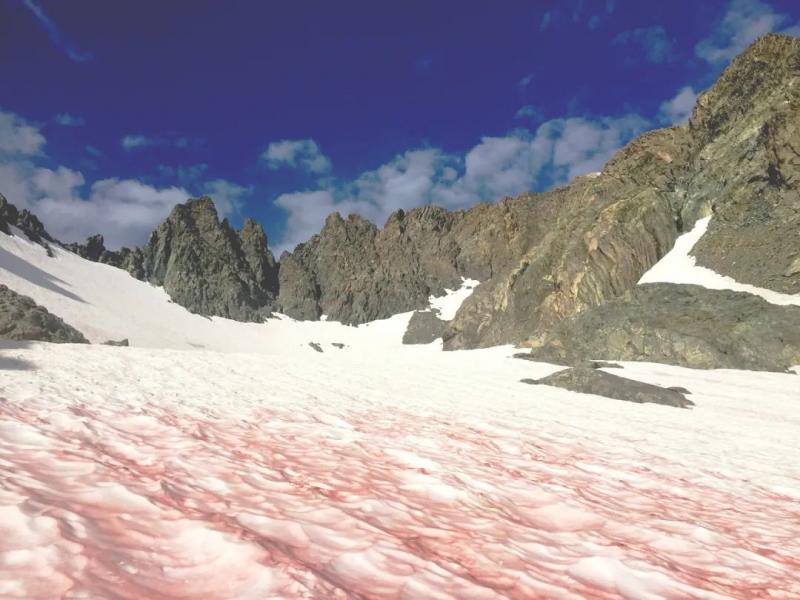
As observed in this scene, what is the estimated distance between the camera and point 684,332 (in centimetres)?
3434

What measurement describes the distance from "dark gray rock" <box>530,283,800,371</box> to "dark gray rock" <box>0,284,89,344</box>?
29080 millimetres

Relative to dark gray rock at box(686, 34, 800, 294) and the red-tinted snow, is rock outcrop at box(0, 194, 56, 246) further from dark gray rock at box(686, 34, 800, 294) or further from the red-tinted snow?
dark gray rock at box(686, 34, 800, 294)

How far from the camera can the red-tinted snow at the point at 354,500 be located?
2.89 m

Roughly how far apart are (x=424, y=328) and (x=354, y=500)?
94402 millimetres

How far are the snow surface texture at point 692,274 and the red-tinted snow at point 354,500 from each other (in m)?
33.1

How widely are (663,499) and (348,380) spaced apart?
1097cm

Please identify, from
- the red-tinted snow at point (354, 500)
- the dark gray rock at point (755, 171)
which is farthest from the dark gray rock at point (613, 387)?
the dark gray rock at point (755, 171)

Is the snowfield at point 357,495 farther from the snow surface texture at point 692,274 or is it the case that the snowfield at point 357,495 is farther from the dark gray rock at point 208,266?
the dark gray rock at point 208,266

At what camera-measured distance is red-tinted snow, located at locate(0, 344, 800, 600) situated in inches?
114

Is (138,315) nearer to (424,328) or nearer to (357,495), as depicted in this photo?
(424,328)

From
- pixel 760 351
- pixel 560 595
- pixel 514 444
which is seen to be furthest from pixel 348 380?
pixel 760 351

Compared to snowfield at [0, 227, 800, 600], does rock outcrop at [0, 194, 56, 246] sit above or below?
above

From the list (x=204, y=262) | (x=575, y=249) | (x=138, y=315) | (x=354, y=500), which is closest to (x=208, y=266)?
(x=204, y=262)

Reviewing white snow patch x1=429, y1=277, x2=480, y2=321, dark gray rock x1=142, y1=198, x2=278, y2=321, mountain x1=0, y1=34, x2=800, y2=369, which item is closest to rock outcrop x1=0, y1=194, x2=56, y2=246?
mountain x1=0, y1=34, x2=800, y2=369
